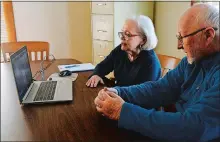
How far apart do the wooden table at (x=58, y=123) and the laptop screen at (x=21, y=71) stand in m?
0.08

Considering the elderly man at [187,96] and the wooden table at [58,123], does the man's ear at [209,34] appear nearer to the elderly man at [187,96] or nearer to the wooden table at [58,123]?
the elderly man at [187,96]

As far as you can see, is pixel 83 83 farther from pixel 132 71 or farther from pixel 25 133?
pixel 25 133

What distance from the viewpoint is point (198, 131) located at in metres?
0.80

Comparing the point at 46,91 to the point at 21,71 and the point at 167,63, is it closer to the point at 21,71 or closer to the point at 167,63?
the point at 21,71

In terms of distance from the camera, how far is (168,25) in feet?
9.83

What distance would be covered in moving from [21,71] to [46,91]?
0.57 feet

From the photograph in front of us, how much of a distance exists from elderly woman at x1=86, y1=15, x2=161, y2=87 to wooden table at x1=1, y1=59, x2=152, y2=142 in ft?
1.39

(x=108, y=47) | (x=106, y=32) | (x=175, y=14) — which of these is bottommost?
(x=108, y=47)

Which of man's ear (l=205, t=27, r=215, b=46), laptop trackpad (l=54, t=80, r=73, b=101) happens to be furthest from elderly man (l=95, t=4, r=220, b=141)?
laptop trackpad (l=54, t=80, r=73, b=101)

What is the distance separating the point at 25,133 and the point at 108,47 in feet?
7.36

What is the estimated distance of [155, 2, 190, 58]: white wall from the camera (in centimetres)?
285

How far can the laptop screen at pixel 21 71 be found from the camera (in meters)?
1.08

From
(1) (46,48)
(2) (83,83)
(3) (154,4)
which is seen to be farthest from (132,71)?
(3) (154,4)

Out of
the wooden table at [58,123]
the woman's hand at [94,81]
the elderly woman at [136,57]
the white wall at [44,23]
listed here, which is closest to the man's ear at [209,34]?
the wooden table at [58,123]
